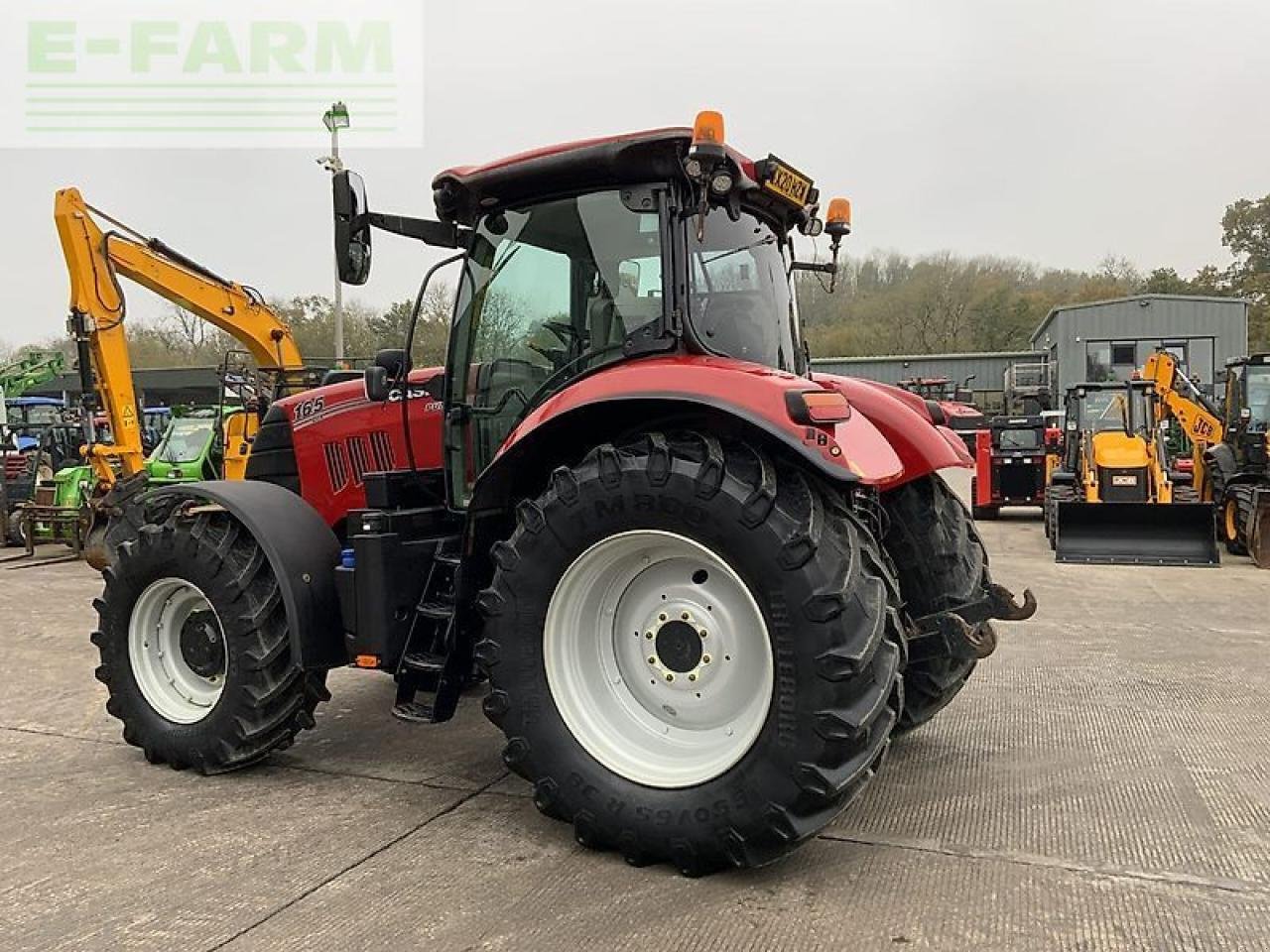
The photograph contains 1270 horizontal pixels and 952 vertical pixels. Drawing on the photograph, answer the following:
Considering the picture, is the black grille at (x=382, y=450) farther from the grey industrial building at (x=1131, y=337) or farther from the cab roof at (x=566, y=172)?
the grey industrial building at (x=1131, y=337)

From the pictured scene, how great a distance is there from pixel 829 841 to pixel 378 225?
2908 millimetres

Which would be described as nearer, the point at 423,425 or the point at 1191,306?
the point at 423,425

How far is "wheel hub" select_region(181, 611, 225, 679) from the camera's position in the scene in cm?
441

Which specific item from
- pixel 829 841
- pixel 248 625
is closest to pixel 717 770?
pixel 829 841

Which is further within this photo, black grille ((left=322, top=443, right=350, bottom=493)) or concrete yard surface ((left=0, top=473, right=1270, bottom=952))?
black grille ((left=322, top=443, right=350, bottom=493))

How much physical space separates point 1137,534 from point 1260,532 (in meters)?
1.21

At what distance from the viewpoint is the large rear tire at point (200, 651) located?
4.17m

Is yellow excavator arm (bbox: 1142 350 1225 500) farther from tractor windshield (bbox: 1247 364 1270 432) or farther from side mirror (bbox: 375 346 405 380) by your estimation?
side mirror (bbox: 375 346 405 380)

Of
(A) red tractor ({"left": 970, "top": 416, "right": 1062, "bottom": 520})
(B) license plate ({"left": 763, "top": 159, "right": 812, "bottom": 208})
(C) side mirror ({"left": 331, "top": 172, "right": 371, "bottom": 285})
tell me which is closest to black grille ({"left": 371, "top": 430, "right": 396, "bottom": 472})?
(C) side mirror ({"left": 331, "top": 172, "right": 371, "bottom": 285})

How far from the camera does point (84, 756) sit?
4.62 meters

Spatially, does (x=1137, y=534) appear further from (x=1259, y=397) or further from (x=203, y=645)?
(x=203, y=645)

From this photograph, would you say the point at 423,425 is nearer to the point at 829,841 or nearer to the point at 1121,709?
the point at 829,841

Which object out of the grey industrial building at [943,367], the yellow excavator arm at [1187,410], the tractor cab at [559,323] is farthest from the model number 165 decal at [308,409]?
the grey industrial building at [943,367]

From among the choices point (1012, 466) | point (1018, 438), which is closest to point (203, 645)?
point (1012, 466)
